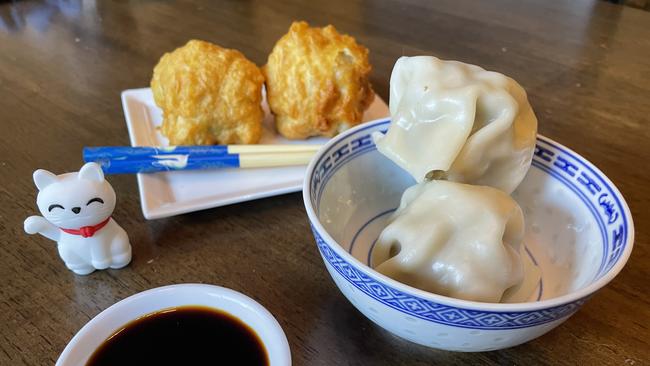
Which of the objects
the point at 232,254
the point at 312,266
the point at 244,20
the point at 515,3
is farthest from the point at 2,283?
the point at 515,3

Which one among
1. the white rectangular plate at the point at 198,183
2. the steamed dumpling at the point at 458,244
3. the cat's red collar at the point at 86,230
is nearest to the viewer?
the steamed dumpling at the point at 458,244

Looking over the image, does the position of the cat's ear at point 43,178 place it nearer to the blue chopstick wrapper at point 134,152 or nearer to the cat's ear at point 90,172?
the cat's ear at point 90,172

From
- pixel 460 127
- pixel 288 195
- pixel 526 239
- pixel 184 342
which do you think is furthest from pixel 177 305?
pixel 526 239

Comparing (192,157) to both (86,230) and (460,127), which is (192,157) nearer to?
(86,230)

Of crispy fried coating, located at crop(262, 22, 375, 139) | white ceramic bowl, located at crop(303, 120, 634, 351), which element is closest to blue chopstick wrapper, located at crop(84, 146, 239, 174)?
crispy fried coating, located at crop(262, 22, 375, 139)

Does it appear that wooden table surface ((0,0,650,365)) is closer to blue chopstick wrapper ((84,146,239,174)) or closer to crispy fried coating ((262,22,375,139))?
blue chopstick wrapper ((84,146,239,174))

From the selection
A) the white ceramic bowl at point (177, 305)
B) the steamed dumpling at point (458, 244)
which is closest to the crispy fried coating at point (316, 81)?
the steamed dumpling at point (458, 244)
